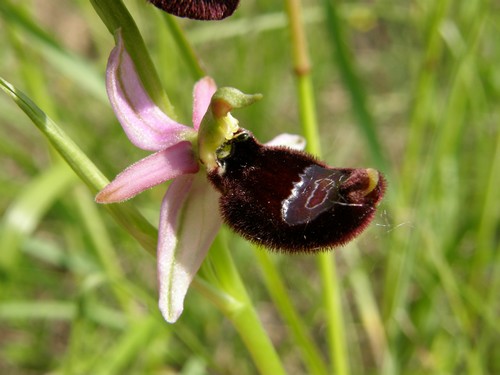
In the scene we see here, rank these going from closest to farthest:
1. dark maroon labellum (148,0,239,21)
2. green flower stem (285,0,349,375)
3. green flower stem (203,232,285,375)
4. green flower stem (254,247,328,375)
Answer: dark maroon labellum (148,0,239,21), green flower stem (203,232,285,375), green flower stem (254,247,328,375), green flower stem (285,0,349,375)

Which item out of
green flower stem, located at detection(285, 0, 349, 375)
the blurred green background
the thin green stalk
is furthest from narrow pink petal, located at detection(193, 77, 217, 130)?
the thin green stalk

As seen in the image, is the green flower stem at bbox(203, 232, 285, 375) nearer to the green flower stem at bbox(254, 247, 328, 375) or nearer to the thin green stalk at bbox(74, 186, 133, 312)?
the green flower stem at bbox(254, 247, 328, 375)

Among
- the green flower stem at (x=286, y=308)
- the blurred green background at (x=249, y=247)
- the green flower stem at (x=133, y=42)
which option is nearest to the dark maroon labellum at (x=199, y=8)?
the green flower stem at (x=133, y=42)

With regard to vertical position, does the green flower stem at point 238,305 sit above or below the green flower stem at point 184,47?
below

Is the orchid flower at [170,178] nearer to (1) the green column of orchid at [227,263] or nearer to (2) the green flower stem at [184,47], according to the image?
(1) the green column of orchid at [227,263]

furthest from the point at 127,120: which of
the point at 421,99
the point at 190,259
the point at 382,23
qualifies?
the point at 382,23

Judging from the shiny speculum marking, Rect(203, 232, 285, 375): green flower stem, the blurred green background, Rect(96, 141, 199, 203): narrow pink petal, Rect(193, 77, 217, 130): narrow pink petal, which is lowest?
the blurred green background
